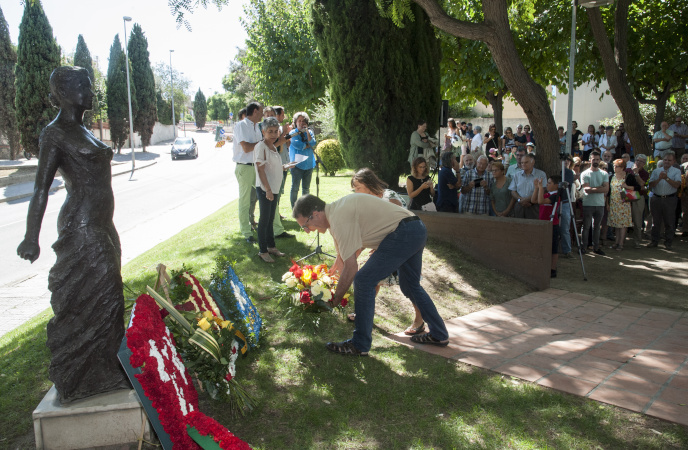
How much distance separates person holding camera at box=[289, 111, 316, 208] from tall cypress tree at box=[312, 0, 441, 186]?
265 cm

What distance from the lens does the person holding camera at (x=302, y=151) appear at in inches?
381

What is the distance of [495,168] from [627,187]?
11.1ft

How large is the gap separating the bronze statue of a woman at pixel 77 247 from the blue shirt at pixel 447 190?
7.44 meters

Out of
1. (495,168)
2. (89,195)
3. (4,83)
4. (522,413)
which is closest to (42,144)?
(89,195)

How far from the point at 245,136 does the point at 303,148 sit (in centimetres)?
200

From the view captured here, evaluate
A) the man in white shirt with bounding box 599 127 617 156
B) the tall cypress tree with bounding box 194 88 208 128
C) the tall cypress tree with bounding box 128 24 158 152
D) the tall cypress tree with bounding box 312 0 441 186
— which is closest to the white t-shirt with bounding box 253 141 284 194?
the tall cypress tree with bounding box 312 0 441 186

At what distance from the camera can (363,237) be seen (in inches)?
190

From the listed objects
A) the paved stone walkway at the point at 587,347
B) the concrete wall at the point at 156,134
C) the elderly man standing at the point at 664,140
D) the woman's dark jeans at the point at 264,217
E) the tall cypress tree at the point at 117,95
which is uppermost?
the tall cypress tree at the point at 117,95

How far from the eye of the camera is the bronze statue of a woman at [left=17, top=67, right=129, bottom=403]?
341cm

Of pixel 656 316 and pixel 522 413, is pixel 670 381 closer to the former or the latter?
pixel 522 413

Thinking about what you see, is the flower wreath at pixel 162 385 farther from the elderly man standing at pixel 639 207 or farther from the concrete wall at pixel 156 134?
the concrete wall at pixel 156 134

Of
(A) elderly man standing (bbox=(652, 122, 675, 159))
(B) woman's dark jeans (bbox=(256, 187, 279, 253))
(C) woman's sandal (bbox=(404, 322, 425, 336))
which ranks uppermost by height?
(A) elderly man standing (bbox=(652, 122, 675, 159))

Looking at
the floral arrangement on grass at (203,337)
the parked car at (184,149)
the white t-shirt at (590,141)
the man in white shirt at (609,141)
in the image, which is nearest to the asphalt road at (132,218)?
the floral arrangement on grass at (203,337)

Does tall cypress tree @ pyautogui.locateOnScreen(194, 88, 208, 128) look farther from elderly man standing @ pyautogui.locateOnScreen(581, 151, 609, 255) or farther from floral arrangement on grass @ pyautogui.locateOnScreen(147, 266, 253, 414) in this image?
floral arrangement on grass @ pyautogui.locateOnScreen(147, 266, 253, 414)
